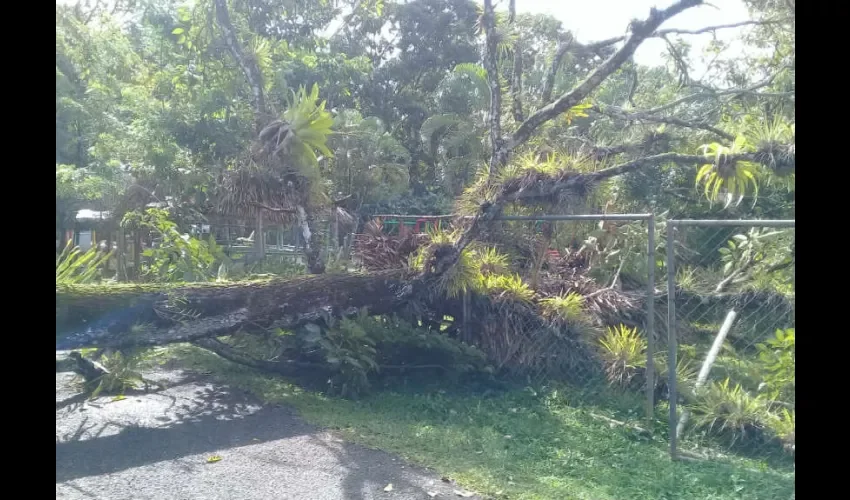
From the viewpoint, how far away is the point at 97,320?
5.80 m

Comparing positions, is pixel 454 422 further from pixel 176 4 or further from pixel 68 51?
pixel 68 51

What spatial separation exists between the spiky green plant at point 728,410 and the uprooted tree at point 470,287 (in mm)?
1472

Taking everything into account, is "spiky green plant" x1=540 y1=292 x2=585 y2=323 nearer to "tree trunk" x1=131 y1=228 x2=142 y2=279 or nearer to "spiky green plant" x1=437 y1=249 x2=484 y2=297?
"spiky green plant" x1=437 y1=249 x2=484 y2=297

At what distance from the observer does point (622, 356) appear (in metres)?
6.16

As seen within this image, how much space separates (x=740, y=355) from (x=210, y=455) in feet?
13.6

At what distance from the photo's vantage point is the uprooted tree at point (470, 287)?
5871 millimetres

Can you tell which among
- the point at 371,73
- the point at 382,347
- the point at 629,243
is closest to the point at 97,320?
the point at 382,347

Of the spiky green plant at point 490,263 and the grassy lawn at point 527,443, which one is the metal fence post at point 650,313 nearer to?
the grassy lawn at point 527,443

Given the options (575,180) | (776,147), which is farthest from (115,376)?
(776,147)

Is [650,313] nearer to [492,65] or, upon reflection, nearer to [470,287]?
[470,287]

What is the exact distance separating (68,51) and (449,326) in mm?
8886

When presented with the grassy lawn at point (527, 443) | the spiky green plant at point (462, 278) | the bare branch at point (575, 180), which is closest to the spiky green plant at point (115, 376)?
the grassy lawn at point (527, 443)

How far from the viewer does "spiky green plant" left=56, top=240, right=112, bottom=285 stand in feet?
19.0
